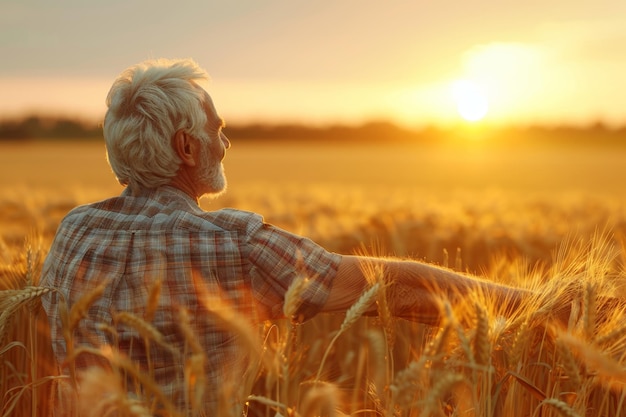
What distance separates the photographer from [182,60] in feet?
6.05

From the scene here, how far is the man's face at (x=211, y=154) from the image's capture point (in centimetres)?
185

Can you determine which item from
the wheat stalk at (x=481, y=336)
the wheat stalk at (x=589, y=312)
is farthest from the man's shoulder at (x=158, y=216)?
the wheat stalk at (x=589, y=312)

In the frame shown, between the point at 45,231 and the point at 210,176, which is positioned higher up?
the point at 210,176

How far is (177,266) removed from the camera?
1.59 m

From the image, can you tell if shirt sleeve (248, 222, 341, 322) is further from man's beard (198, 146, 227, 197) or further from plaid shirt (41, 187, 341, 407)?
man's beard (198, 146, 227, 197)

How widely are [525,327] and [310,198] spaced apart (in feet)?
25.4

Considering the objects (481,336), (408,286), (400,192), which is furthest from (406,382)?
(400,192)

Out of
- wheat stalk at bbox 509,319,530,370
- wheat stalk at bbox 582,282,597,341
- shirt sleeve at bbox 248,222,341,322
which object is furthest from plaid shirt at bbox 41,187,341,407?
wheat stalk at bbox 582,282,597,341

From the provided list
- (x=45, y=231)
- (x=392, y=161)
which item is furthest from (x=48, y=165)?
(x=45, y=231)

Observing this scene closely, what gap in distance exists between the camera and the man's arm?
1526 mm

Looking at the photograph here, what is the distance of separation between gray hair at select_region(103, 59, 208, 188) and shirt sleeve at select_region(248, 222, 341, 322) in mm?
375

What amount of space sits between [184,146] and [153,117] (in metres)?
0.11

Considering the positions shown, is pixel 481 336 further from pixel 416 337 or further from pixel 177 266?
pixel 416 337

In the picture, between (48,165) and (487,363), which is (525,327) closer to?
(487,363)
